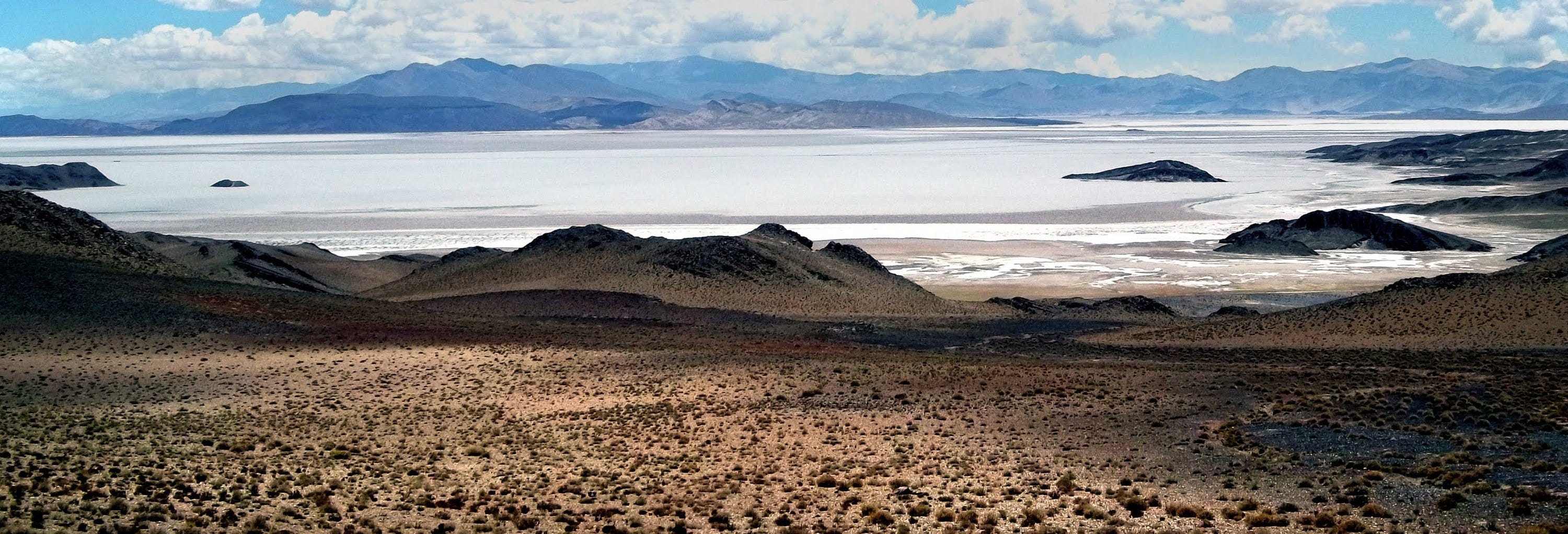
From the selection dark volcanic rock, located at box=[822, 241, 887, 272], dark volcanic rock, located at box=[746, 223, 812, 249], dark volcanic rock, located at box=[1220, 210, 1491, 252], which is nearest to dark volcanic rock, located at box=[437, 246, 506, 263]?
dark volcanic rock, located at box=[746, 223, 812, 249]

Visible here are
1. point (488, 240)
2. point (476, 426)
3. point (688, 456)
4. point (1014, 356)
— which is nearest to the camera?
point (688, 456)

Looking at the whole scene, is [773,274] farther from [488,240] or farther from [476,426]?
[488,240]

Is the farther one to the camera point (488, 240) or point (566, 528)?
point (488, 240)

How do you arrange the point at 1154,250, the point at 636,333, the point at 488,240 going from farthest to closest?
the point at 488,240 → the point at 1154,250 → the point at 636,333

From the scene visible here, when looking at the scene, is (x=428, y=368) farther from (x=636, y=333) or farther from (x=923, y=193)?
(x=923, y=193)

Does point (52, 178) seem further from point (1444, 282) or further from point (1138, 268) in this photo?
point (1444, 282)

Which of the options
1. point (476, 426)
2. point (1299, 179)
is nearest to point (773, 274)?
point (476, 426)

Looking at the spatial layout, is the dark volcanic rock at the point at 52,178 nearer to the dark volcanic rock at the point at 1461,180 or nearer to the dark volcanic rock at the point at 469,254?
the dark volcanic rock at the point at 469,254
